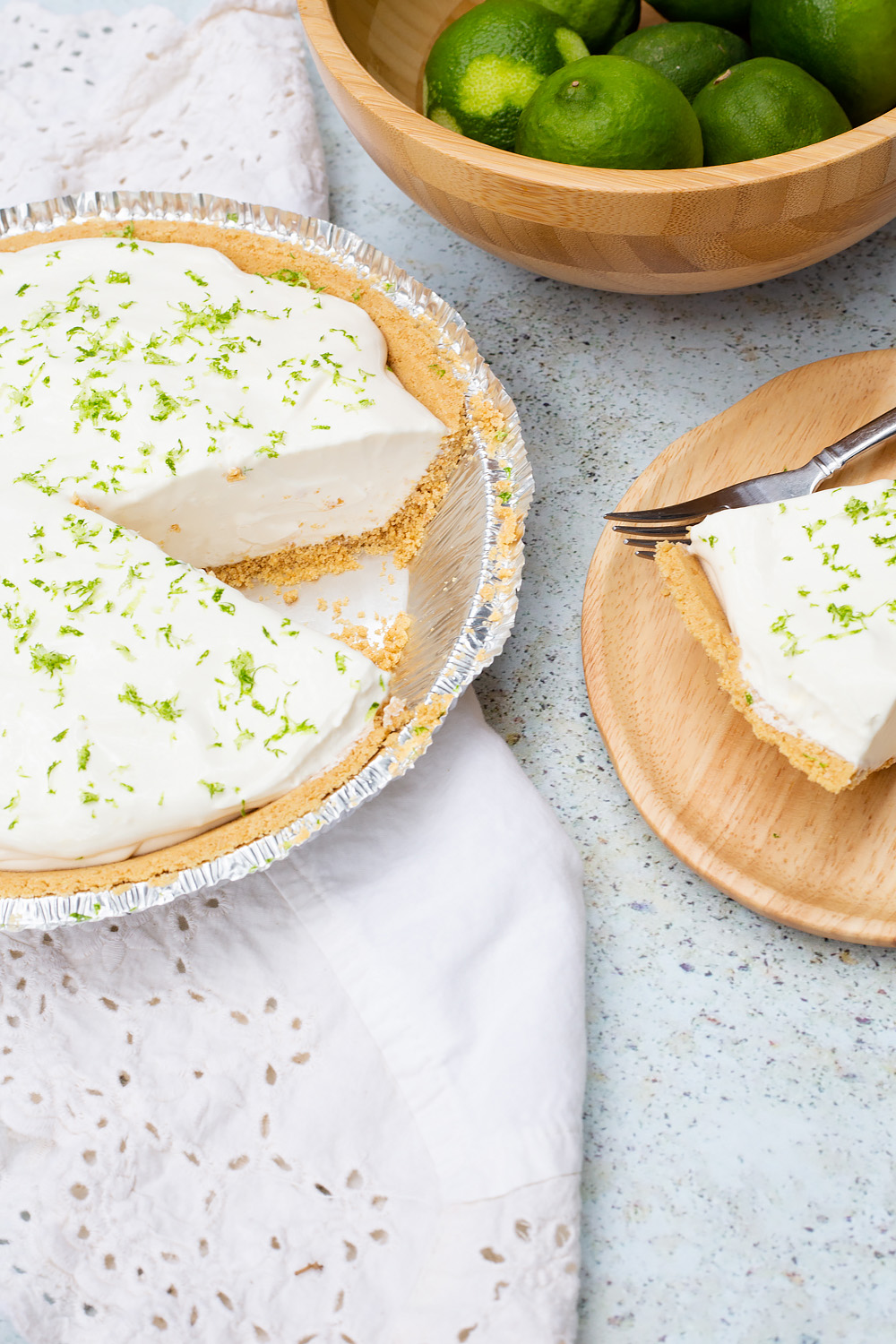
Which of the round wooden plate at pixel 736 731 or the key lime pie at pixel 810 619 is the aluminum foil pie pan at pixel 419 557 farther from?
the key lime pie at pixel 810 619

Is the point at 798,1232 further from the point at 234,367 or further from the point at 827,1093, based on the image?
the point at 234,367

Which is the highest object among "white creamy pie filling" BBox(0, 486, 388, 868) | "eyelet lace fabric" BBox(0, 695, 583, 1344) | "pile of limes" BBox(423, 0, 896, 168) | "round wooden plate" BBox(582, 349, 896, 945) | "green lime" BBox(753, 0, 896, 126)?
"green lime" BBox(753, 0, 896, 126)

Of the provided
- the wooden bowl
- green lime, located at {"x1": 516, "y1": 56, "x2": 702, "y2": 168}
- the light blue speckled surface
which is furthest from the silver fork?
green lime, located at {"x1": 516, "y1": 56, "x2": 702, "y2": 168}

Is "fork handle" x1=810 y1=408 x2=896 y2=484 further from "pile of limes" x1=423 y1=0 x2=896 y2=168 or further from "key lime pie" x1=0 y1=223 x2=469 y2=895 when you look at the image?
"key lime pie" x1=0 y1=223 x2=469 y2=895

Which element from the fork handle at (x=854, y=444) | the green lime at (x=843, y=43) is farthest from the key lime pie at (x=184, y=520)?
the green lime at (x=843, y=43)

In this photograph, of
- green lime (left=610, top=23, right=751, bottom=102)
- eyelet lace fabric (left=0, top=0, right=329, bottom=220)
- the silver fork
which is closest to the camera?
the silver fork

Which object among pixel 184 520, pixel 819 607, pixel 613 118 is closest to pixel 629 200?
pixel 613 118
